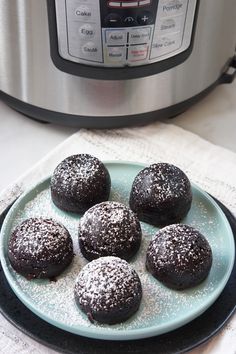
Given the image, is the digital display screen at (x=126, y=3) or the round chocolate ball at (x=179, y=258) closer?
the round chocolate ball at (x=179, y=258)

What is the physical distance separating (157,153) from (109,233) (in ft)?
0.84

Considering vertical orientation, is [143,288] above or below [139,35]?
below

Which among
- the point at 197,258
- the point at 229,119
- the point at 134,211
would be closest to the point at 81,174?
the point at 134,211

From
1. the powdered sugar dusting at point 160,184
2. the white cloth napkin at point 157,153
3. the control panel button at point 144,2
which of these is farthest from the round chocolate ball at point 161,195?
Result: the control panel button at point 144,2

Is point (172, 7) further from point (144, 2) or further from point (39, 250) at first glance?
point (39, 250)

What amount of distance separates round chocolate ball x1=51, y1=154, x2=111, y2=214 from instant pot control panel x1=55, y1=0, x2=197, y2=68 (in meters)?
0.15

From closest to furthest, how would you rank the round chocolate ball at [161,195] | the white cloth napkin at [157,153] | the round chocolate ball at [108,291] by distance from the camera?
the round chocolate ball at [108,291] < the round chocolate ball at [161,195] < the white cloth napkin at [157,153]

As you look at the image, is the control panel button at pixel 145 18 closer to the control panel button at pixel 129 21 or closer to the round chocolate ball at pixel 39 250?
the control panel button at pixel 129 21

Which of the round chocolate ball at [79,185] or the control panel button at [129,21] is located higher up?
the control panel button at [129,21]

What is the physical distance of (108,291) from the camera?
589 millimetres

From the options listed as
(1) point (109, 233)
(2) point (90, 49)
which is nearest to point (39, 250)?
(1) point (109, 233)

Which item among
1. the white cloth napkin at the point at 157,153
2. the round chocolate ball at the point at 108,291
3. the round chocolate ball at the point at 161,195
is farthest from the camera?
the white cloth napkin at the point at 157,153

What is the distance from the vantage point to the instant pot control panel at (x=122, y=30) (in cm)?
74

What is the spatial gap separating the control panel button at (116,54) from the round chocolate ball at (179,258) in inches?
10.3
